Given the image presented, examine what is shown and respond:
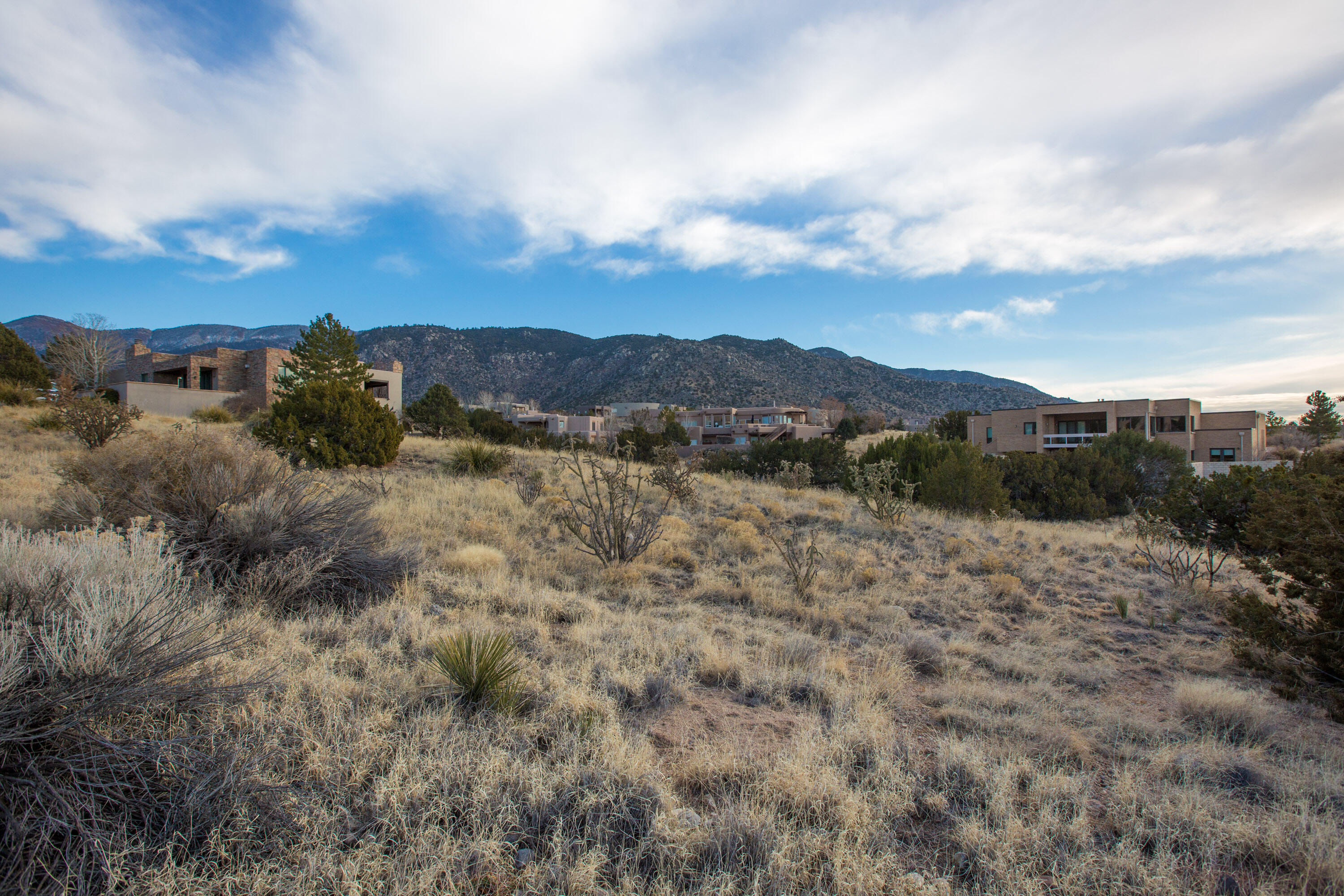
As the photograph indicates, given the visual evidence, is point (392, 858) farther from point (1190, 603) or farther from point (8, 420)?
point (8, 420)

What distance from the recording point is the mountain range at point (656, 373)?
3093 inches

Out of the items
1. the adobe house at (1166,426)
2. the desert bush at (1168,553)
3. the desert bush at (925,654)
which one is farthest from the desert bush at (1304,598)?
the adobe house at (1166,426)

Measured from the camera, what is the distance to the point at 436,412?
32.6 m

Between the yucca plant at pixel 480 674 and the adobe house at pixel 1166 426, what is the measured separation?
127 feet

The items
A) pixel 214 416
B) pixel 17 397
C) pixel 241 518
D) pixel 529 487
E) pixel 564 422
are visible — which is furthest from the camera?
pixel 564 422

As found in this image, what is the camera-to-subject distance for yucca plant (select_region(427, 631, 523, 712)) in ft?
11.8

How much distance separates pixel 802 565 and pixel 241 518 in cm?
645

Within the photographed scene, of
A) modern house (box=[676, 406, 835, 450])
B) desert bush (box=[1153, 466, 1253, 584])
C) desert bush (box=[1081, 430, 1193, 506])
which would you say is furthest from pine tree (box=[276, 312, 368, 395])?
desert bush (box=[1081, 430, 1193, 506])

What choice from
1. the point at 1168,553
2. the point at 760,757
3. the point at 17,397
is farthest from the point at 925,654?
the point at 17,397

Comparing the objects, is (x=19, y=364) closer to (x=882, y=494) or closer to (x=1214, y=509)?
(x=882, y=494)

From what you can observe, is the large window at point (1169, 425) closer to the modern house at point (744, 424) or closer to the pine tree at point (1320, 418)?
the pine tree at point (1320, 418)

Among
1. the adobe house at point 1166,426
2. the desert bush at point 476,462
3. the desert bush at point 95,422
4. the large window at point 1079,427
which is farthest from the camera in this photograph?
the large window at point 1079,427

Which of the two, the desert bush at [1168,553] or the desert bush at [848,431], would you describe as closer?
the desert bush at [1168,553]

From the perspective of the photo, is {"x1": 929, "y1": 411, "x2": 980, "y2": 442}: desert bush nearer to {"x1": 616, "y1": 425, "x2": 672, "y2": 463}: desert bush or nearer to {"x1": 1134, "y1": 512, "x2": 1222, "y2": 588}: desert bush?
{"x1": 616, "y1": 425, "x2": 672, "y2": 463}: desert bush
